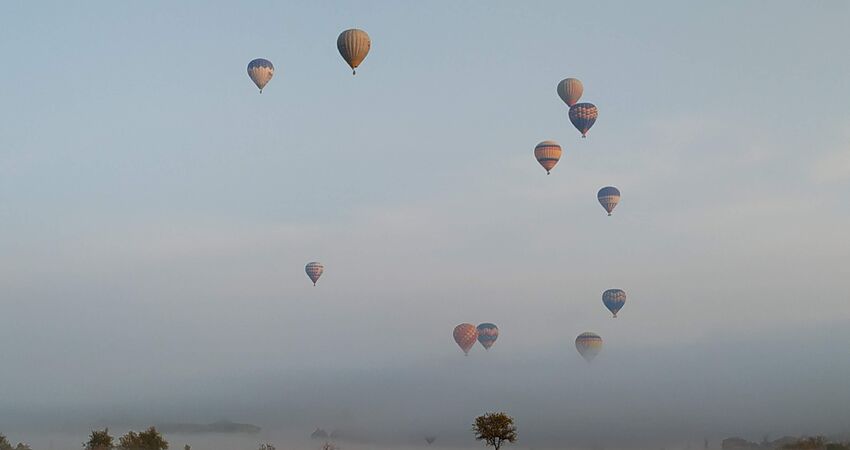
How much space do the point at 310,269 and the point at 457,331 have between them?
2603 cm

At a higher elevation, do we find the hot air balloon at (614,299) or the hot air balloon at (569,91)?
the hot air balloon at (569,91)

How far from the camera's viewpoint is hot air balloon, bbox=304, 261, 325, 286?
181 metres

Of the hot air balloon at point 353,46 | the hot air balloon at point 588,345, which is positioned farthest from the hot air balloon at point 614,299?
the hot air balloon at point 353,46

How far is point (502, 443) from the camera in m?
130

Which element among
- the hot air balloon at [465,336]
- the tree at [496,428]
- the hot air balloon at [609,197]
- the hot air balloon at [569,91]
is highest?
the hot air balloon at [569,91]

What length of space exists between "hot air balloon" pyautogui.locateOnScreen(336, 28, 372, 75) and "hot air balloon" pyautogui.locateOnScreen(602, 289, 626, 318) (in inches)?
2216

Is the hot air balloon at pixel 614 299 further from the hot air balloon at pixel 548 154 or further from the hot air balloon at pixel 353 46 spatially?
the hot air balloon at pixel 353 46

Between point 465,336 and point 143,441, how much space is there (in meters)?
52.8

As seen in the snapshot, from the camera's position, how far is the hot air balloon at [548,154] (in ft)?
557

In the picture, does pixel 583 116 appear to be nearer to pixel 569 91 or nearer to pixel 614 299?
pixel 569 91

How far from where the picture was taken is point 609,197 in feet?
570

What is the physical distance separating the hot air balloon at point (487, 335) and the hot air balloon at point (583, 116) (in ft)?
124

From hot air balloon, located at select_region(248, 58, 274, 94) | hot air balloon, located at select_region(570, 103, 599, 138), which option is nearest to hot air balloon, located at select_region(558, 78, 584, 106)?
hot air balloon, located at select_region(570, 103, 599, 138)

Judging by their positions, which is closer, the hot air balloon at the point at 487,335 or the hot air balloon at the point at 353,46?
the hot air balloon at the point at 353,46
